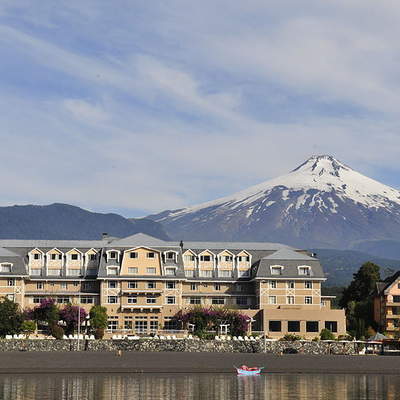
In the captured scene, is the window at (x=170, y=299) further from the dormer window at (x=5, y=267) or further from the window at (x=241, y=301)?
the dormer window at (x=5, y=267)

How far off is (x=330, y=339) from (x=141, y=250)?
112 ft

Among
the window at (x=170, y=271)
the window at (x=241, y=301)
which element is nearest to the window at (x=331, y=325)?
the window at (x=241, y=301)

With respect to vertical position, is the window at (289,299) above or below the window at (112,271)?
below

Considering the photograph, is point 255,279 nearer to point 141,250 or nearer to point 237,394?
point 141,250

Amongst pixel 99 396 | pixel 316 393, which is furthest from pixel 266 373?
pixel 99 396

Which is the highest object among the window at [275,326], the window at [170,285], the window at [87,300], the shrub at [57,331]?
the window at [170,285]

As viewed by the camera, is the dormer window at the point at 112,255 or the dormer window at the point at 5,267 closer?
the dormer window at the point at 5,267

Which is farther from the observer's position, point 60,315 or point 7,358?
point 60,315

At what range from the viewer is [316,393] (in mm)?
82250

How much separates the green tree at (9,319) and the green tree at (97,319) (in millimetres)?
11914

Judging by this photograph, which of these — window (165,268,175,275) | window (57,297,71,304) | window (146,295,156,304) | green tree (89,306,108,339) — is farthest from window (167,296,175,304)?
window (57,297,71,304)

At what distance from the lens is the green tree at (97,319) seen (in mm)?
137625

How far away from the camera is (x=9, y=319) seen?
128m

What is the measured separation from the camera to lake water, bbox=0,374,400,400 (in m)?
78.7
